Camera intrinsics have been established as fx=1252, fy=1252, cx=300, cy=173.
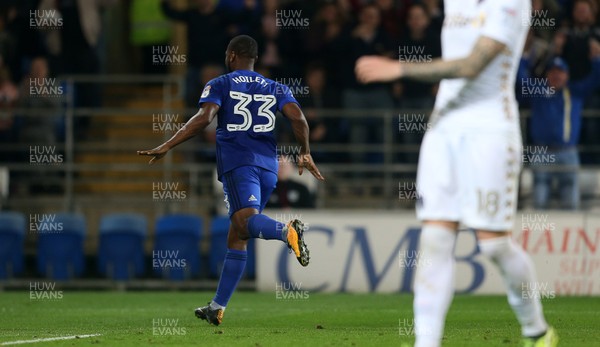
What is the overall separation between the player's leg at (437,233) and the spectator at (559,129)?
33.1 feet

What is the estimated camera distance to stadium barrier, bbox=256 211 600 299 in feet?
52.8

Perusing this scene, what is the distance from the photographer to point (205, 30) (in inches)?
733

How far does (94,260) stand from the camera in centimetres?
1870

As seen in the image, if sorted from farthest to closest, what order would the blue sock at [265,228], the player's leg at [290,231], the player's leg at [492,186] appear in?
the blue sock at [265,228]
the player's leg at [290,231]
the player's leg at [492,186]

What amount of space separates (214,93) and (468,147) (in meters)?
4.19

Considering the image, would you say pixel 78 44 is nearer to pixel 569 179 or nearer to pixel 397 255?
pixel 397 255

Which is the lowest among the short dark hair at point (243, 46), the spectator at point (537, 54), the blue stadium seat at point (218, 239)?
the blue stadium seat at point (218, 239)

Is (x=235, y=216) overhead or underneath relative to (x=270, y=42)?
underneath

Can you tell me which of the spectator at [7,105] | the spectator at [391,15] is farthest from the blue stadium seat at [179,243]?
the spectator at [391,15]

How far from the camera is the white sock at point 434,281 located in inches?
266

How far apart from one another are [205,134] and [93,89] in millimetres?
1937

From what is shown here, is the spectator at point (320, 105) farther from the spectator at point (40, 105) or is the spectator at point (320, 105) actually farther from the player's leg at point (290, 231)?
the player's leg at point (290, 231)

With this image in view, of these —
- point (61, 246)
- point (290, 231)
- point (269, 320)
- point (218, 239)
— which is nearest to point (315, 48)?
point (218, 239)

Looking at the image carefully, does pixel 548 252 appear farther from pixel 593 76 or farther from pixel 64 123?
pixel 64 123
